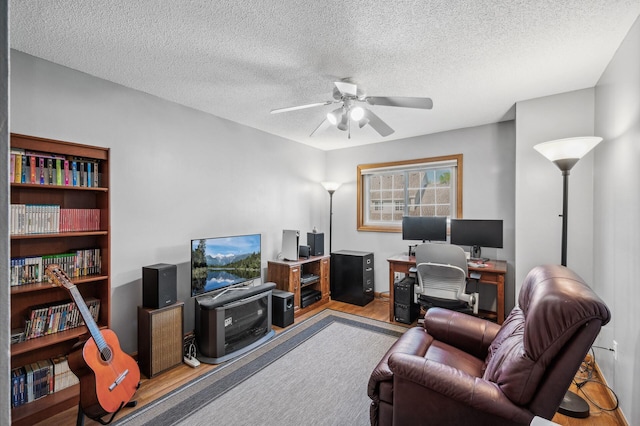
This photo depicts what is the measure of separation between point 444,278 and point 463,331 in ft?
3.46

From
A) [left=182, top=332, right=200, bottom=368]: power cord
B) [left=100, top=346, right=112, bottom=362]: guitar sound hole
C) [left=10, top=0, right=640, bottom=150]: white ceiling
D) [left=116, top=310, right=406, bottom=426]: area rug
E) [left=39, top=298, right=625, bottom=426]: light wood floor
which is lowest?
[left=39, top=298, right=625, bottom=426]: light wood floor

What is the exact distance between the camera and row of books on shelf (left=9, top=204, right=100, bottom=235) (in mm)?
1983

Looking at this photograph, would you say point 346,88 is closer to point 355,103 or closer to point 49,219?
point 355,103

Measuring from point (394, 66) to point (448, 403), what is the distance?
2.22 metres

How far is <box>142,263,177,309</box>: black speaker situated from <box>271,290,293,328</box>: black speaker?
3.99ft

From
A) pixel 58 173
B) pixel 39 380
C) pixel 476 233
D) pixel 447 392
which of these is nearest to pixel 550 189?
pixel 476 233

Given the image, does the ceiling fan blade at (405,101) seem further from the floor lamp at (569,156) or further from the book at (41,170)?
the book at (41,170)

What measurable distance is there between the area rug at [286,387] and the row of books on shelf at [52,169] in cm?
173

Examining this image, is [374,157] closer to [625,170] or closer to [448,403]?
[625,170]

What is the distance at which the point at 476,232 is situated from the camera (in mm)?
3557

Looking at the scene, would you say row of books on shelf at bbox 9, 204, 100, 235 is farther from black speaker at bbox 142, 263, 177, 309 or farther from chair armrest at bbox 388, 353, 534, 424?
chair armrest at bbox 388, 353, 534, 424

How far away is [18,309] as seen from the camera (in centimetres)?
207

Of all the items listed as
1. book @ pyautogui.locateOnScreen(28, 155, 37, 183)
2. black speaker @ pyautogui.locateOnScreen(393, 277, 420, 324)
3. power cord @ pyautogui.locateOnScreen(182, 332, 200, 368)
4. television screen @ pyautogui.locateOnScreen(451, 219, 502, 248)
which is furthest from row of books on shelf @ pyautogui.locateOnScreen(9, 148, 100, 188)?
→ television screen @ pyautogui.locateOnScreen(451, 219, 502, 248)

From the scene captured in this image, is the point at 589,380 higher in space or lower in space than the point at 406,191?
lower
